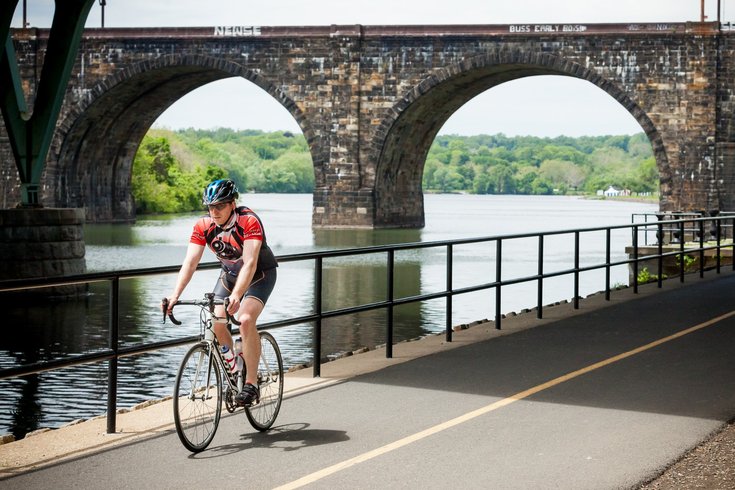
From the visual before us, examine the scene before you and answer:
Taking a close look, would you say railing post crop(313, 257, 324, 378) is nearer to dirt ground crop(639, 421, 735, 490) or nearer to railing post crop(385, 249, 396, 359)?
railing post crop(385, 249, 396, 359)

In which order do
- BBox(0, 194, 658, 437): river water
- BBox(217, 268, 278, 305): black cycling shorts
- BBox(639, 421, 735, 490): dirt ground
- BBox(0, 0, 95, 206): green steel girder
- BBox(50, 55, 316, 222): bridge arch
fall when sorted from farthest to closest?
BBox(50, 55, 316, 222): bridge arch → BBox(0, 0, 95, 206): green steel girder → BBox(0, 194, 658, 437): river water → BBox(217, 268, 278, 305): black cycling shorts → BBox(639, 421, 735, 490): dirt ground

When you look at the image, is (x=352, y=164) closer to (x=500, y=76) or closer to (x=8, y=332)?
(x=500, y=76)

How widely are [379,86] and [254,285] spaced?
39.7m

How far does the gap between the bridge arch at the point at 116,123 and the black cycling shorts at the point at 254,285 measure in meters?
40.4

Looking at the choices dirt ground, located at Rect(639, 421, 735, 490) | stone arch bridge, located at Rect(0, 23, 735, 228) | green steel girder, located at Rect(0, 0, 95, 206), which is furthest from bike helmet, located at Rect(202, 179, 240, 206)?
stone arch bridge, located at Rect(0, 23, 735, 228)

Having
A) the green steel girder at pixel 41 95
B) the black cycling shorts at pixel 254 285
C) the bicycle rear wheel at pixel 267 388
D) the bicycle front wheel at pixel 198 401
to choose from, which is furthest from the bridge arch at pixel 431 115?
the bicycle front wheel at pixel 198 401

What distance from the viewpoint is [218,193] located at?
679 cm

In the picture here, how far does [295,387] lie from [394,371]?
101 centimetres

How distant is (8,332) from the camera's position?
701 inches

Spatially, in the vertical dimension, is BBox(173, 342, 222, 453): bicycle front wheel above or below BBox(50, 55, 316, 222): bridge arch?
below

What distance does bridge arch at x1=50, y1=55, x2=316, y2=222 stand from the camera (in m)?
47.9

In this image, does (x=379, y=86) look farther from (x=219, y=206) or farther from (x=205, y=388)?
(x=205, y=388)

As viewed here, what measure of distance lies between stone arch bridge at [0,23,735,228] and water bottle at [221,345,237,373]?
37377 mm

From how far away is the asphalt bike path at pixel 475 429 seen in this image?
631 centimetres
